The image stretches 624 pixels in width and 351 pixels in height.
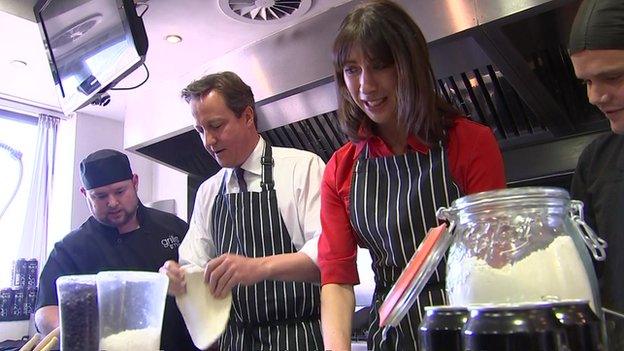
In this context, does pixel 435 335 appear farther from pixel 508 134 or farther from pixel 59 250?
pixel 59 250

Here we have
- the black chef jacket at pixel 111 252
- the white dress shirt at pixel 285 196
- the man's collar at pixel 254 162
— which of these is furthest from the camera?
the black chef jacket at pixel 111 252

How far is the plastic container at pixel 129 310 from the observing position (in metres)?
0.84

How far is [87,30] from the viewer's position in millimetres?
1959

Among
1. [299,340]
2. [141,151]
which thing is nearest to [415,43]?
[299,340]

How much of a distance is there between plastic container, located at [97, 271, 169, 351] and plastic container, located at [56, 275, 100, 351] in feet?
0.07

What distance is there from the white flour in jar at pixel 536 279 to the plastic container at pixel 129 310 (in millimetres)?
538

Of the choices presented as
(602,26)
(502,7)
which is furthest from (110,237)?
(602,26)

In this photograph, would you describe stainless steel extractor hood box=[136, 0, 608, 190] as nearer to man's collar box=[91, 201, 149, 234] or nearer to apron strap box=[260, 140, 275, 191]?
apron strap box=[260, 140, 275, 191]

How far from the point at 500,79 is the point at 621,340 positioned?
1324 mm

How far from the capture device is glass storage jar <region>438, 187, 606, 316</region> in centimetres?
50

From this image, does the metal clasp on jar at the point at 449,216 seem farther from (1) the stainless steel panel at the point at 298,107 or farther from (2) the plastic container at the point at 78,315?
(1) the stainless steel panel at the point at 298,107

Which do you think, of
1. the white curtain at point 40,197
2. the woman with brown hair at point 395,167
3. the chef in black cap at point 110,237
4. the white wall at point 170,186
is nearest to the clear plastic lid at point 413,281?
the woman with brown hair at point 395,167

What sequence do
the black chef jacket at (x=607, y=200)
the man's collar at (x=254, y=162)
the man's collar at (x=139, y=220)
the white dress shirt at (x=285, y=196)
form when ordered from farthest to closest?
the man's collar at (x=139, y=220) → the man's collar at (x=254, y=162) → the white dress shirt at (x=285, y=196) → the black chef jacket at (x=607, y=200)

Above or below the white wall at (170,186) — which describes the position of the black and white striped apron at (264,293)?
below
